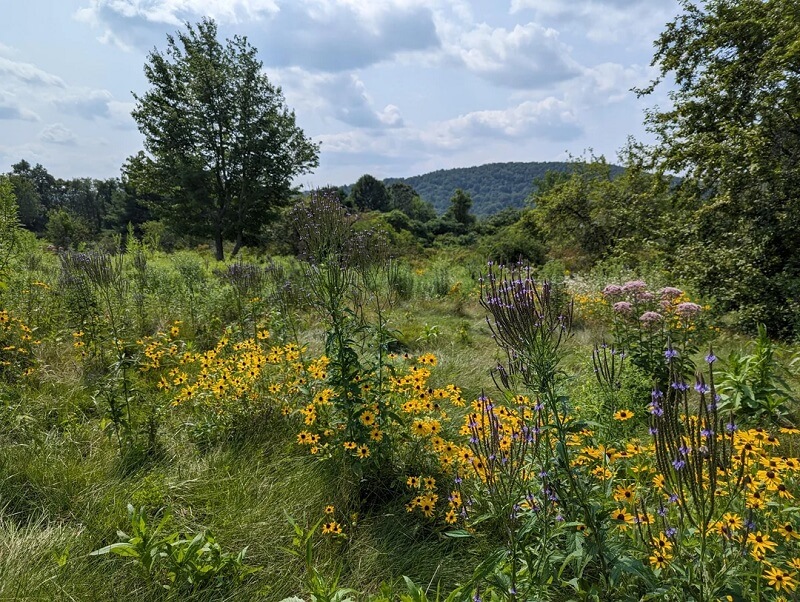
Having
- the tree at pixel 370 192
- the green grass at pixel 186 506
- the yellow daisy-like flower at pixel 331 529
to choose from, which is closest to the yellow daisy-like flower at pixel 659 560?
the green grass at pixel 186 506

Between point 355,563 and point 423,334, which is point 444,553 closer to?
point 355,563

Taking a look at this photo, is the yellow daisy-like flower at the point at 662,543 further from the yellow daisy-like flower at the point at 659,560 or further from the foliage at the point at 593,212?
the foliage at the point at 593,212

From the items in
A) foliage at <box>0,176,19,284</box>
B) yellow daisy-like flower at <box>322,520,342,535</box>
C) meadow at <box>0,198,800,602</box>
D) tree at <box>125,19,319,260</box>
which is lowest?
yellow daisy-like flower at <box>322,520,342,535</box>

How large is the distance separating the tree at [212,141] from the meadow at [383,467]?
55.0 ft

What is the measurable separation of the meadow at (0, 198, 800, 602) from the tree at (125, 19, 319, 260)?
16.8 meters

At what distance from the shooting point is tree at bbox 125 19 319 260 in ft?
62.7

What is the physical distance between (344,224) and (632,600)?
8.02ft

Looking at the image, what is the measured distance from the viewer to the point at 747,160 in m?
6.82

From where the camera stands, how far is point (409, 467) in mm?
2648

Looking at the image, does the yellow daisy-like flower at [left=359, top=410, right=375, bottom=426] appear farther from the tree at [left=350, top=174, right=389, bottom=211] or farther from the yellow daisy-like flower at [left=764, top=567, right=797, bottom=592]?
the tree at [left=350, top=174, right=389, bottom=211]

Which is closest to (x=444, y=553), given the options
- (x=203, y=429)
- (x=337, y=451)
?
(x=337, y=451)

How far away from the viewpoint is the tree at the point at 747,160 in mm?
6301

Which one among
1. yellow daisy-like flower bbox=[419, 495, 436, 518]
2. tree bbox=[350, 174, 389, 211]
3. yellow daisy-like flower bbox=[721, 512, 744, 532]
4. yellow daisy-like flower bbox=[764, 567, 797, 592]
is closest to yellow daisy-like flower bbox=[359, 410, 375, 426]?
yellow daisy-like flower bbox=[419, 495, 436, 518]

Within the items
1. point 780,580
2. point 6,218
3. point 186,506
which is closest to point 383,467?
point 186,506
